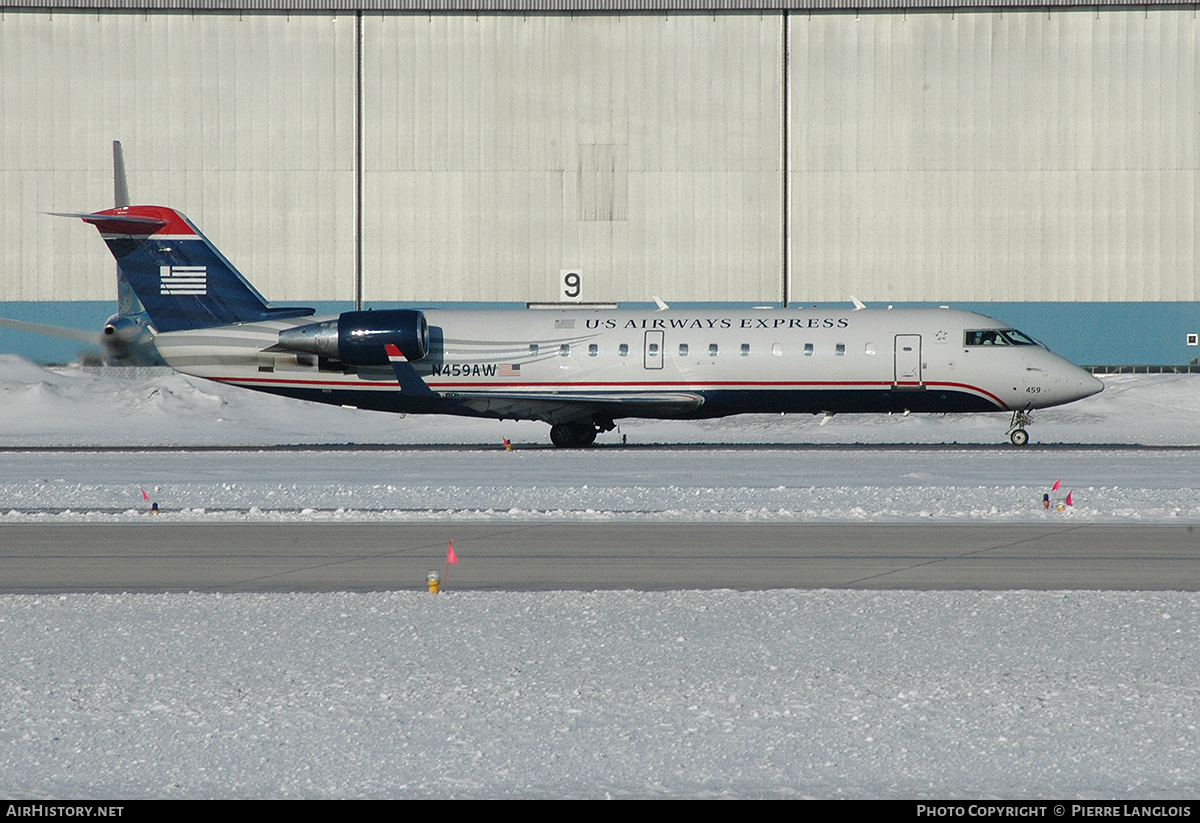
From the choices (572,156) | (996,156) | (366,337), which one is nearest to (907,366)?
(366,337)

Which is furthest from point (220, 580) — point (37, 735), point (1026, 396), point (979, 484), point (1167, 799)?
point (1026, 396)

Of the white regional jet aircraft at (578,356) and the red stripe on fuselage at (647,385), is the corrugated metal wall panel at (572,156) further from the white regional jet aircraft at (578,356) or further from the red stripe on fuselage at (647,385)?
the red stripe on fuselage at (647,385)

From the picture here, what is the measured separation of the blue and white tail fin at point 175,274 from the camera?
27969 mm

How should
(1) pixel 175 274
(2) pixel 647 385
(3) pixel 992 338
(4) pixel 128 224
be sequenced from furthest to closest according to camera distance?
(1) pixel 175 274 → (4) pixel 128 224 → (2) pixel 647 385 → (3) pixel 992 338

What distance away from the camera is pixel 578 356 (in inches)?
1090

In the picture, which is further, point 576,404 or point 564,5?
point 564,5

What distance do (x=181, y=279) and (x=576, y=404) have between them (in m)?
9.48

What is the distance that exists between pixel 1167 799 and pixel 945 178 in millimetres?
35669

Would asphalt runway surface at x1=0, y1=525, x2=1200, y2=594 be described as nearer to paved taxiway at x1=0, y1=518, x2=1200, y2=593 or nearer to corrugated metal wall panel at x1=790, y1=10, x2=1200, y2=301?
paved taxiway at x1=0, y1=518, x2=1200, y2=593

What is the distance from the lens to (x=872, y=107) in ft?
129

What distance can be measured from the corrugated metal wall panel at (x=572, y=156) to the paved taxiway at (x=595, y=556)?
24.8 m

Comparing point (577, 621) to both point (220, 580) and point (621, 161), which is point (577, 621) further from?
point (621, 161)

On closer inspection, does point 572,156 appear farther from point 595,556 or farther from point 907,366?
point 595,556

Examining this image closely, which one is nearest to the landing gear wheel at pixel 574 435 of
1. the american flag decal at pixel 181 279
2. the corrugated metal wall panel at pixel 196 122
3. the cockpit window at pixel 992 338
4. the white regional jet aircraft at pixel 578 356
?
the white regional jet aircraft at pixel 578 356
